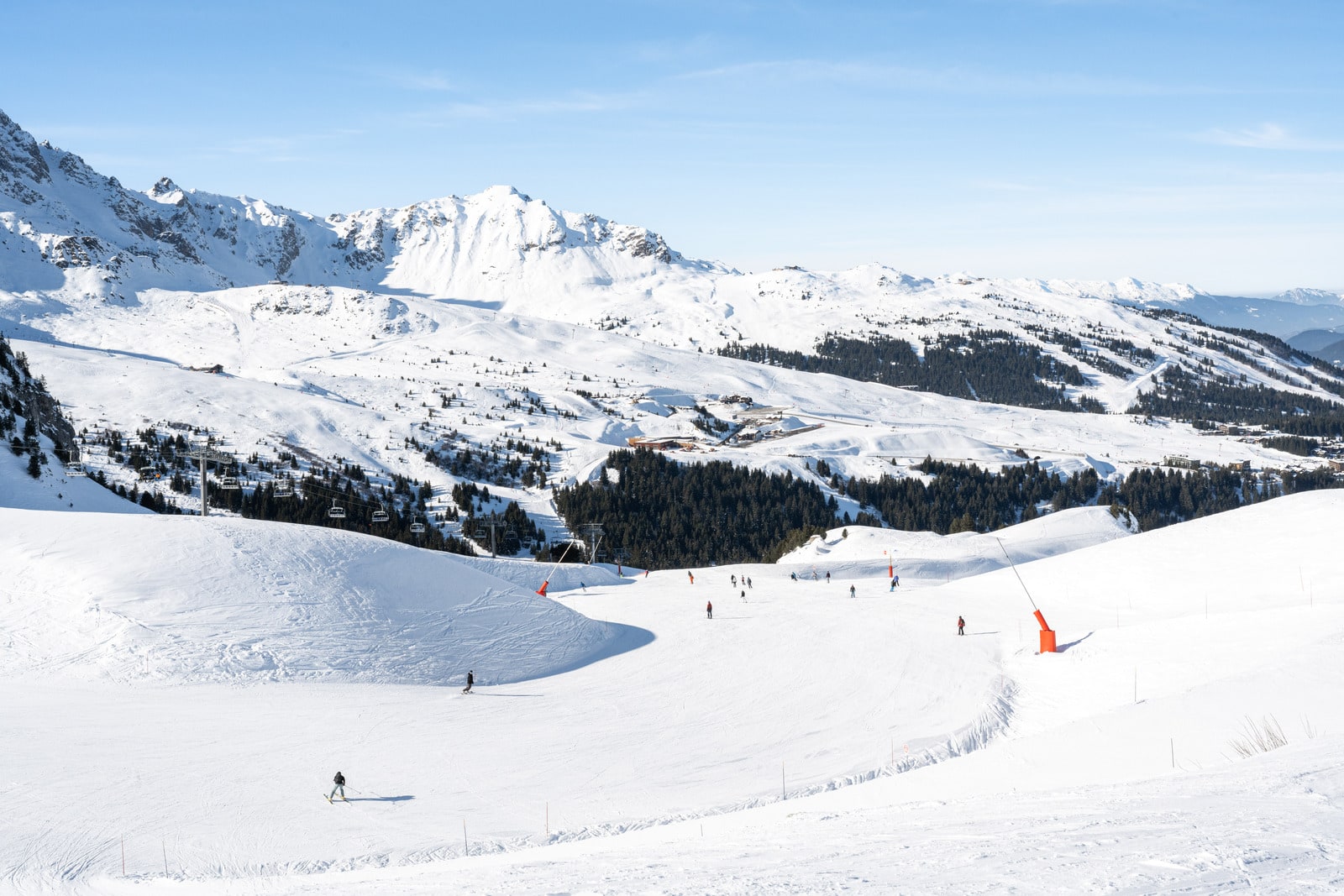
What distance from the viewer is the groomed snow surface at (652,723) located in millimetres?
14320

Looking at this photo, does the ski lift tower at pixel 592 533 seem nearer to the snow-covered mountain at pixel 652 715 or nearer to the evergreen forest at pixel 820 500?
the evergreen forest at pixel 820 500

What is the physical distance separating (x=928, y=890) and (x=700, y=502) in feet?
356

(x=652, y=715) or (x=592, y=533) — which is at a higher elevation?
(x=592, y=533)

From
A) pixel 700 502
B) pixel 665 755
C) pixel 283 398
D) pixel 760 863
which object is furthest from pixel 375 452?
pixel 760 863

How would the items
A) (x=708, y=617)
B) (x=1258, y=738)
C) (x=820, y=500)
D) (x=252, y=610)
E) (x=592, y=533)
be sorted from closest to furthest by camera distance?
1. (x=1258, y=738)
2. (x=252, y=610)
3. (x=708, y=617)
4. (x=592, y=533)
5. (x=820, y=500)

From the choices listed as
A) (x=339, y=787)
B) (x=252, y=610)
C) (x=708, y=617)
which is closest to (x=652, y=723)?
(x=339, y=787)

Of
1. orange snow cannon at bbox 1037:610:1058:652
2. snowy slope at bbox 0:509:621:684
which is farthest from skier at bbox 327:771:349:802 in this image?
orange snow cannon at bbox 1037:610:1058:652

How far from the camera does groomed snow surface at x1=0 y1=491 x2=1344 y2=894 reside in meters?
14.3

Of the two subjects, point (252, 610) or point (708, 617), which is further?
point (708, 617)

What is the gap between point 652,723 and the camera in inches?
1241

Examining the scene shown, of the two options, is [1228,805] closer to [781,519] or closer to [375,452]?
[781,519]

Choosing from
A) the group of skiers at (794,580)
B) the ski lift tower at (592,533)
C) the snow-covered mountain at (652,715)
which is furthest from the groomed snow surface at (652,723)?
the ski lift tower at (592,533)

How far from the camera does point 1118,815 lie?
1425 cm

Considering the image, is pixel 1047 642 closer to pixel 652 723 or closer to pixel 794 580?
pixel 652 723
